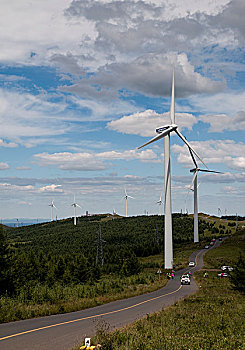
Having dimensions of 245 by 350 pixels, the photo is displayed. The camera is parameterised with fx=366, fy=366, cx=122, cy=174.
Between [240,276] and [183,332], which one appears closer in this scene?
[183,332]

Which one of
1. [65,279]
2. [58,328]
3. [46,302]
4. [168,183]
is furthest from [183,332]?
[168,183]

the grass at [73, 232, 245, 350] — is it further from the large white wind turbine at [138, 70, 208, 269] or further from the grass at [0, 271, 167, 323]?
the large white wind turbine at [138, 70, 208, 269]

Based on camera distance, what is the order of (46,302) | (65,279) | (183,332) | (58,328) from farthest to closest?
(65,279), (46,302), (58,328), (183,332)

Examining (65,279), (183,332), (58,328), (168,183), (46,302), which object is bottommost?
(65,279)

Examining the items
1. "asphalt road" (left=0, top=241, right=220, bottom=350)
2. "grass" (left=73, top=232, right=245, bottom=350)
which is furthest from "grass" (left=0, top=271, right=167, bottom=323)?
"grass" (left=73, top=232, right=245, bottom=350)

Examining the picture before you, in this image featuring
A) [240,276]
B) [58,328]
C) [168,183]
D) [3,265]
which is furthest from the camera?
[168,183]

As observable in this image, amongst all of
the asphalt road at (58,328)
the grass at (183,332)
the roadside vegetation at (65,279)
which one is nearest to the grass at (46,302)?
the roadside vegetation at (65,279)

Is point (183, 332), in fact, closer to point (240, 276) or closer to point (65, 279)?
point (240, 276)

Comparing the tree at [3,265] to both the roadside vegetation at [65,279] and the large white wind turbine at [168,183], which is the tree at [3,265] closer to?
the roadside vegetation at [65,279]

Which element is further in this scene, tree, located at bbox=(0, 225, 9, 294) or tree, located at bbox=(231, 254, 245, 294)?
tree, located at bbox=(231, 254, 245, 294)

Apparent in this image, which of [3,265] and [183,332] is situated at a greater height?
[3,265]

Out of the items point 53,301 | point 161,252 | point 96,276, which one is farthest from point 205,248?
point 53,301

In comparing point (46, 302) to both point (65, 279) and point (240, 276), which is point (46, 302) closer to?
point (240, 276)

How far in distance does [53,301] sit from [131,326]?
8.64m
